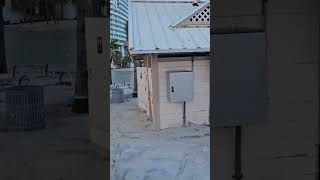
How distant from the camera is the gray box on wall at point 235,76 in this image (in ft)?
9.82

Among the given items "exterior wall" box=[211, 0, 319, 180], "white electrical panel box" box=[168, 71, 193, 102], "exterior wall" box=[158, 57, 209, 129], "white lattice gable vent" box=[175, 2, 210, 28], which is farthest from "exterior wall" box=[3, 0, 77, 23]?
"white lattice gable vent" box=[175, 2, 210, 28]

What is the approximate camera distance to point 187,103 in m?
10.5

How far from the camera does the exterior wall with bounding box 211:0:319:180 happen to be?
10.4 feet

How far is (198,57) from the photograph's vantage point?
10.5m

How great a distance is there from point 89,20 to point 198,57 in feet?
21.8

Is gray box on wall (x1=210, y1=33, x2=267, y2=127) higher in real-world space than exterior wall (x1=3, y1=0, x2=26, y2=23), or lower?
lower

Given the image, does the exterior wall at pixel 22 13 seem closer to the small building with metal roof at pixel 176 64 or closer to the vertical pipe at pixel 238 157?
the vertical pipe at pixel 238 157

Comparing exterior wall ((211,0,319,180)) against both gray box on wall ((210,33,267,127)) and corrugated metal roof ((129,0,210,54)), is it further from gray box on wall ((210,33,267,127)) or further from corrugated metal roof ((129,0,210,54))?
corrugated metal roof ((129,0,210,54))

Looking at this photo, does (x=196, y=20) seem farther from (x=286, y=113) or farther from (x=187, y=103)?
(x=286, y=113)

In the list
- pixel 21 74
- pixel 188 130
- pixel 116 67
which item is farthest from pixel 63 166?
pixel 116 67

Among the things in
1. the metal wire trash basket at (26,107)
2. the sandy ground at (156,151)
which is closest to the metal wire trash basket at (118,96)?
the sandy ground at (156,151)

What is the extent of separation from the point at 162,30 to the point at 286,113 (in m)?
7.58

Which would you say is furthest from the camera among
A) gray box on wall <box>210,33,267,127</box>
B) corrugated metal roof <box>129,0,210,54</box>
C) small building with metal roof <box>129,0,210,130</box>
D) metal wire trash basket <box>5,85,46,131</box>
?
small building with metal roof <box>129,0,210,130</box>

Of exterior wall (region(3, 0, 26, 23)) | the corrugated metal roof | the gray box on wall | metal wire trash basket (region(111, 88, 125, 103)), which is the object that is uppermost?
the corrugated metal roof
